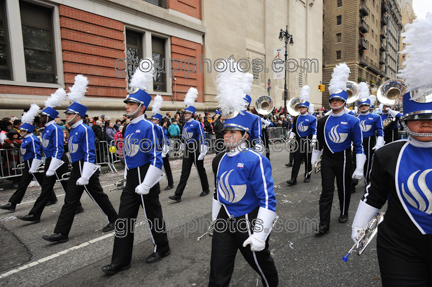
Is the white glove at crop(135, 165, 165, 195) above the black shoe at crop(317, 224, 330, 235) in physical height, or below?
above

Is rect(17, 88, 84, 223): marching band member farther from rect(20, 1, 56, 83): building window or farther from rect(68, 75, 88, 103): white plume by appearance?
rect(20, 1, 56, 83): building window

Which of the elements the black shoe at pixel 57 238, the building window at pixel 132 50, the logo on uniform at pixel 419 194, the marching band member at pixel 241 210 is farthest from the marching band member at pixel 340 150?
the building window at pixel 132 50

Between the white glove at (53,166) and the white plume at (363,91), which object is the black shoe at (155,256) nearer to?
the white glove at (53,166)

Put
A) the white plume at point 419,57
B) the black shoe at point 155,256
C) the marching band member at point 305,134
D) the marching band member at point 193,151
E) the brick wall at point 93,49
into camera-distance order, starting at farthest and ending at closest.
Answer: the brick wall at point 93,49
the marching band member at point 305,134
the marching band member at point 193,151
the black shoe at point 155,256
the white plume at point 419,57

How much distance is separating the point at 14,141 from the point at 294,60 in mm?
29474

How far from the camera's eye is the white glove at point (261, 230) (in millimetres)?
2320

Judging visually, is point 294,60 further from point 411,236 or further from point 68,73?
point 411,236

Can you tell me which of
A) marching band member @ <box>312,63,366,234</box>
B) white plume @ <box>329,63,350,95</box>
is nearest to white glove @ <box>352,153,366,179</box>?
marching band member @ <box>312,63,366,234</box>

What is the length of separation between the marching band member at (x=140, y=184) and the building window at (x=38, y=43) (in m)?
11.2

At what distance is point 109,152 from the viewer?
10.5m

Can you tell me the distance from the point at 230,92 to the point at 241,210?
48.4 inches

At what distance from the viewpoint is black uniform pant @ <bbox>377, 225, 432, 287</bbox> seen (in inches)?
73.5

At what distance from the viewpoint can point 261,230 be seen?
92.4 inches

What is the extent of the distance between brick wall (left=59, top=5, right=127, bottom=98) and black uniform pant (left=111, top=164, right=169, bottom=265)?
11.2 meters
